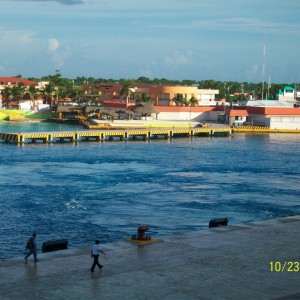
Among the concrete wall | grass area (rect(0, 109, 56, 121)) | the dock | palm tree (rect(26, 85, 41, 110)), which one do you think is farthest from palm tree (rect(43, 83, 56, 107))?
the concrete wall

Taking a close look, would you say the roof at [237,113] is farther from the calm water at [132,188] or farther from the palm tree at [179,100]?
the calm water at [132,188]

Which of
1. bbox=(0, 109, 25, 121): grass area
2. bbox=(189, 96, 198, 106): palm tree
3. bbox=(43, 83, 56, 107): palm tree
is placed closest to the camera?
bbox=(189, 96, 198, 106): palm tree

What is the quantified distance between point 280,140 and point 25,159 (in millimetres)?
45397

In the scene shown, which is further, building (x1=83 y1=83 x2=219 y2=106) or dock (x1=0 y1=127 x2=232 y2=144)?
building (x1=83 y1=83 x2=219 y2=106)

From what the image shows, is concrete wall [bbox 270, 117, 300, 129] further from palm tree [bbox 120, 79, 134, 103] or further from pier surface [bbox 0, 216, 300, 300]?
pier surface [bbox 0, 216, 300, 300]

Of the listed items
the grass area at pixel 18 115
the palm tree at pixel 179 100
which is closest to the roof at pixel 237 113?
the palm tree at pixel 179 100

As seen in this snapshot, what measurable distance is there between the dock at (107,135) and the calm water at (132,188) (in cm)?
383

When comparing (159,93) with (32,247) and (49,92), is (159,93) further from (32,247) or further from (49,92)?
(32,247)

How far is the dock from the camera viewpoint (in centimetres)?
9194

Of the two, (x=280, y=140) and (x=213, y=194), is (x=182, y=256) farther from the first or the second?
(x=280, y=140)

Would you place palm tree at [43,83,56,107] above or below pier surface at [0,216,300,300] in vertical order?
above

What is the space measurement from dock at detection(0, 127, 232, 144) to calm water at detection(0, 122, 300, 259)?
12.6 feet

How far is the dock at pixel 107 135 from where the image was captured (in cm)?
9194

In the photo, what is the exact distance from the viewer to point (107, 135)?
99062 millimetres
